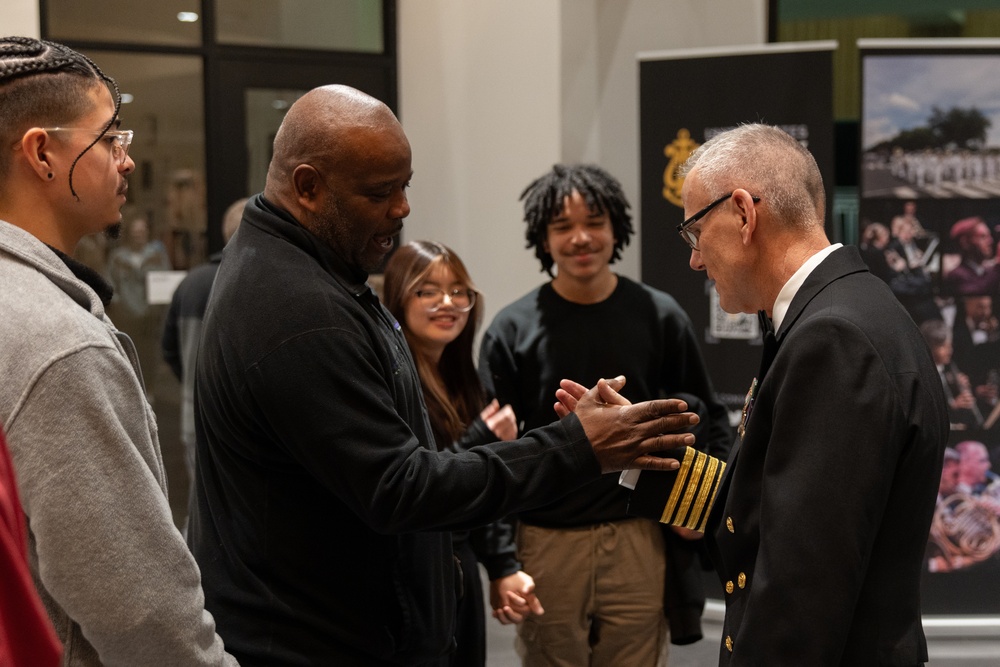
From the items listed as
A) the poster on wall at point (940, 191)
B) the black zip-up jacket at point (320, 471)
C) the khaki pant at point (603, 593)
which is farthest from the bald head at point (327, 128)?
the poster on wall at point (940, 191)

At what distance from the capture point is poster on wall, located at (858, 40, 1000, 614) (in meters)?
4.44

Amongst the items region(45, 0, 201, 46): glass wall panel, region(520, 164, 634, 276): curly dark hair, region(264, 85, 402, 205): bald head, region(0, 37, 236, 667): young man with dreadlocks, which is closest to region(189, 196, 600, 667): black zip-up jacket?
region(264, 85, 402, 205): bald head

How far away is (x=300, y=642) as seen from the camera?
1.88 m

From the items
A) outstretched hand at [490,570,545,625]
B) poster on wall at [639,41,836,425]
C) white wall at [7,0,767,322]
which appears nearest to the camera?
outstretched hand at [490,570,545,625]

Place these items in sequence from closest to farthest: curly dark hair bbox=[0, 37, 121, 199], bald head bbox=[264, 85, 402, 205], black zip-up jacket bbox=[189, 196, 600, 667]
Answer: curly dark hair bbox=[0, 37, 121, 199] < black zip-up jacket bbox=[189, 196, 600, 667] < bald head bbox=[264, 85, 402, 205]

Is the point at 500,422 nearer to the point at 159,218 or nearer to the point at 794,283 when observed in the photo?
the point at 794,283

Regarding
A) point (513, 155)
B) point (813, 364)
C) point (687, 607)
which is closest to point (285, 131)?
point (813, 364)

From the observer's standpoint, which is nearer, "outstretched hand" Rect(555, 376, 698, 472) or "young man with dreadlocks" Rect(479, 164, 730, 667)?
"outstretched hand" Rect(555, 376, 698, 472)

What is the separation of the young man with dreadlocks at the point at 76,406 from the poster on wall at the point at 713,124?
3.25 m

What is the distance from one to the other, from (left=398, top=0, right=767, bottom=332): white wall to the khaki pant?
2438 millimetres

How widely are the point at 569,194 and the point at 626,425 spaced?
1450 millimetres

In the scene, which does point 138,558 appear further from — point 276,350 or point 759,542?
point 759,542

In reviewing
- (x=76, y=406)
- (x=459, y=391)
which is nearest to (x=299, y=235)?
(x=76, y=406)

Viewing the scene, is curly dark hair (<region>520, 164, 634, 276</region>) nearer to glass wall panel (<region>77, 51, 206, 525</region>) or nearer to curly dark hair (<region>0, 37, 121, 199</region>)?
curly dark hair (<region>0, 37, 121, 199</region>)
